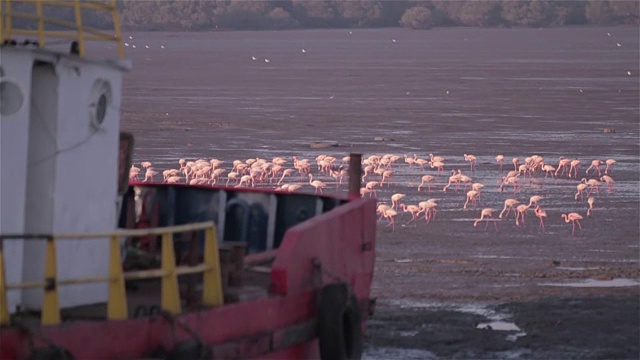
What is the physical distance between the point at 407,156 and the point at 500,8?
→ 140101mm

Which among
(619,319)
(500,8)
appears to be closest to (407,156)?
(619,319)

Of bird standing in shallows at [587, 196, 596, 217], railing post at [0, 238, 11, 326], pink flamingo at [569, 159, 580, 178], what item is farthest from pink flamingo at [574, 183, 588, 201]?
railing post at [0, 238, 11, 326]

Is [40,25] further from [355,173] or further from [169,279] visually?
[355,173]

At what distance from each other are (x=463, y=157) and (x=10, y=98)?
65.3ft

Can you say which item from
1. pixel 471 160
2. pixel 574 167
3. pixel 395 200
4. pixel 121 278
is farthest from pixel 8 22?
pixel 471 160

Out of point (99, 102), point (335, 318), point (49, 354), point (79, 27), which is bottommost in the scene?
point (335, 318)

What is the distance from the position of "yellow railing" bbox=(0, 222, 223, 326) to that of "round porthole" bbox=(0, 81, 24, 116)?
79 centimetres

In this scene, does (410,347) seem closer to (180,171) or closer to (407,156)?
(180,171)

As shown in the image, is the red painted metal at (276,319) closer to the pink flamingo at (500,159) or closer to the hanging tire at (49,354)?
the hanging tire at (49,354)

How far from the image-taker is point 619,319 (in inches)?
510

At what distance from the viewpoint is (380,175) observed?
2364 centimetres

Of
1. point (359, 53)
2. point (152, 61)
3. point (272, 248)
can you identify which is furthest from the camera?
point (359, 53)

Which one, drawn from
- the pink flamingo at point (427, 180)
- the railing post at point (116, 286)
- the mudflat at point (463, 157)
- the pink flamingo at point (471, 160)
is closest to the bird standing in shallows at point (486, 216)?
the mudflat at point (463, 157)

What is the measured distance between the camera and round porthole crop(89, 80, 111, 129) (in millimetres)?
8234
